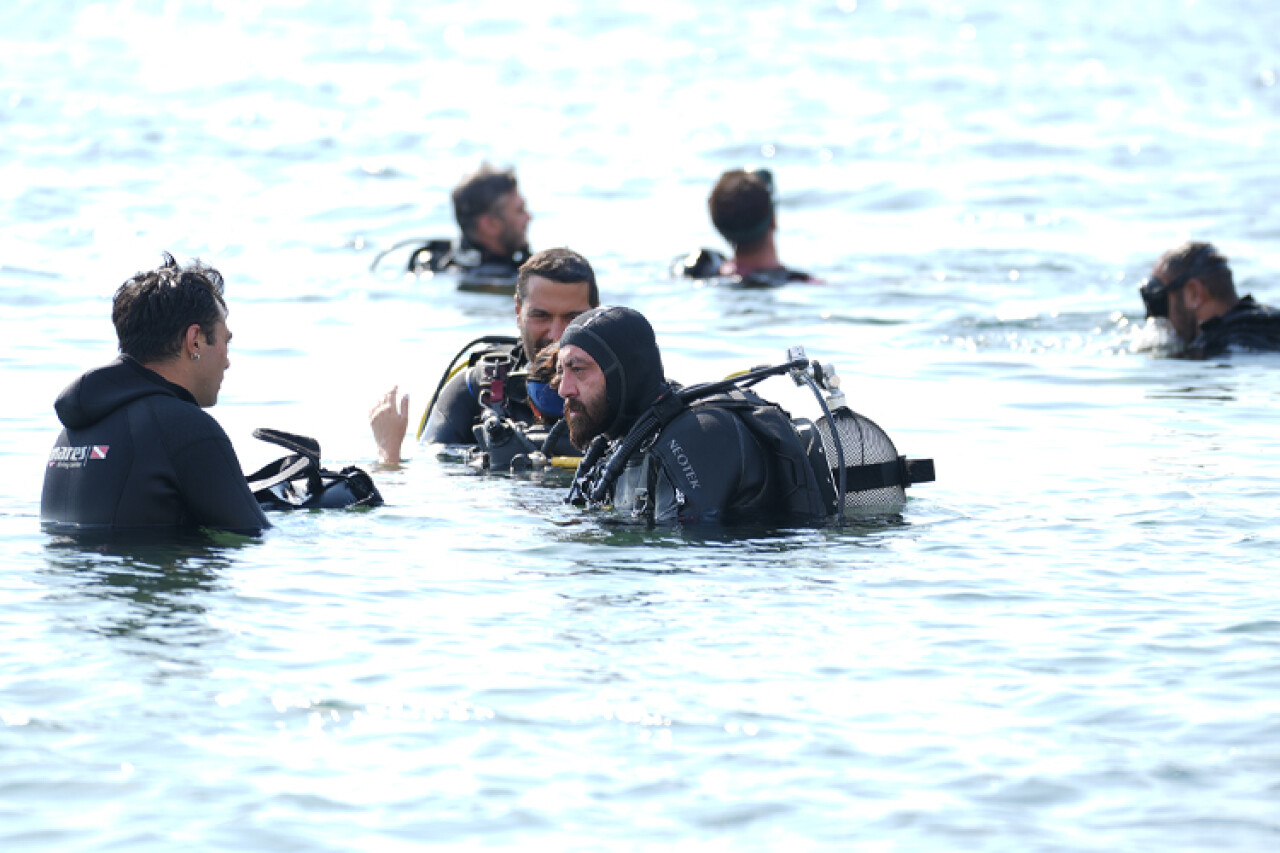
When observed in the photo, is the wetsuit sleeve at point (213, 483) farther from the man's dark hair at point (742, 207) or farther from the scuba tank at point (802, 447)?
the man's dark hair at point (742, 207)

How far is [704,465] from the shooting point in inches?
269

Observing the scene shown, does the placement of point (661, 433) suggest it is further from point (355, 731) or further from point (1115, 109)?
point (1115, 109)

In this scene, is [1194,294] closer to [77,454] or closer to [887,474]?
[887,474]

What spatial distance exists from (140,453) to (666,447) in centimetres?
205

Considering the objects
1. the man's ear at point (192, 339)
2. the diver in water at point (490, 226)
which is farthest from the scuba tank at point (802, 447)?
the diver in water at point (490, 226)

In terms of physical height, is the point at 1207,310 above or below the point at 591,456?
above

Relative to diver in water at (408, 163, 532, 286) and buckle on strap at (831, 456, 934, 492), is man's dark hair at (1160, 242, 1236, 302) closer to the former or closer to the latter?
diver in water at (408, 163, 532, 286)

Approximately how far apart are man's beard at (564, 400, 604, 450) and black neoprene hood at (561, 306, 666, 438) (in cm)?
5

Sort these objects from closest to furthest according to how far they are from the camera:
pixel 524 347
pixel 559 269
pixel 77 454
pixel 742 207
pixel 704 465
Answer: pixel 77 454 < pixel 704 465 < pixel 559 269 < pixel 524 347 < pixel 742 207

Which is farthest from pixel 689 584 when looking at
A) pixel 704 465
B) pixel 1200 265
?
pixel 1200 265

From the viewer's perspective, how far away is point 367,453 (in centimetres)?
976

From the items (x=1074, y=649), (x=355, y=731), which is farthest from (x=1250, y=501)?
(x=355, y=731)

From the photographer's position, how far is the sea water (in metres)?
4.69

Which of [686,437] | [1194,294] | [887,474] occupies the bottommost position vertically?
[887,474]
